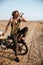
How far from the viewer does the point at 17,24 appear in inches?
404

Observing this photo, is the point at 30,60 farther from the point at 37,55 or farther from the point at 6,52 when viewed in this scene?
the point at 6,52

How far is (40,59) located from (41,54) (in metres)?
A: 1.08

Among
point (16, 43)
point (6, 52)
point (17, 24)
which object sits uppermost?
point (17, 24)

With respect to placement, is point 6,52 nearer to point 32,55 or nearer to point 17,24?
point 32,55

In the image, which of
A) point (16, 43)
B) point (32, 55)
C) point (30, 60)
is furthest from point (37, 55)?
point (16, 43)

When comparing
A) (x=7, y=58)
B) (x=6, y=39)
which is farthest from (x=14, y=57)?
(x=6, y=39)

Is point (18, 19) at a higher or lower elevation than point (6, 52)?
higher

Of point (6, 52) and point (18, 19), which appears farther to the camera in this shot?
point (6, 52)

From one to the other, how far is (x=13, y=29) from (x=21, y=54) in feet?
4.43

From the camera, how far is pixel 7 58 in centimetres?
1088

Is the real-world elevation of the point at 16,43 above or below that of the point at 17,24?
below

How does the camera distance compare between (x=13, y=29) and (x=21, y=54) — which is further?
(x=21, y=54)

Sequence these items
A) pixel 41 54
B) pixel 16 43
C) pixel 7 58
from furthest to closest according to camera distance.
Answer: pixel 41 54
pixel 7 58
pixel 16 43

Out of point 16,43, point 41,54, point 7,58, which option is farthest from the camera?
point 41,54
